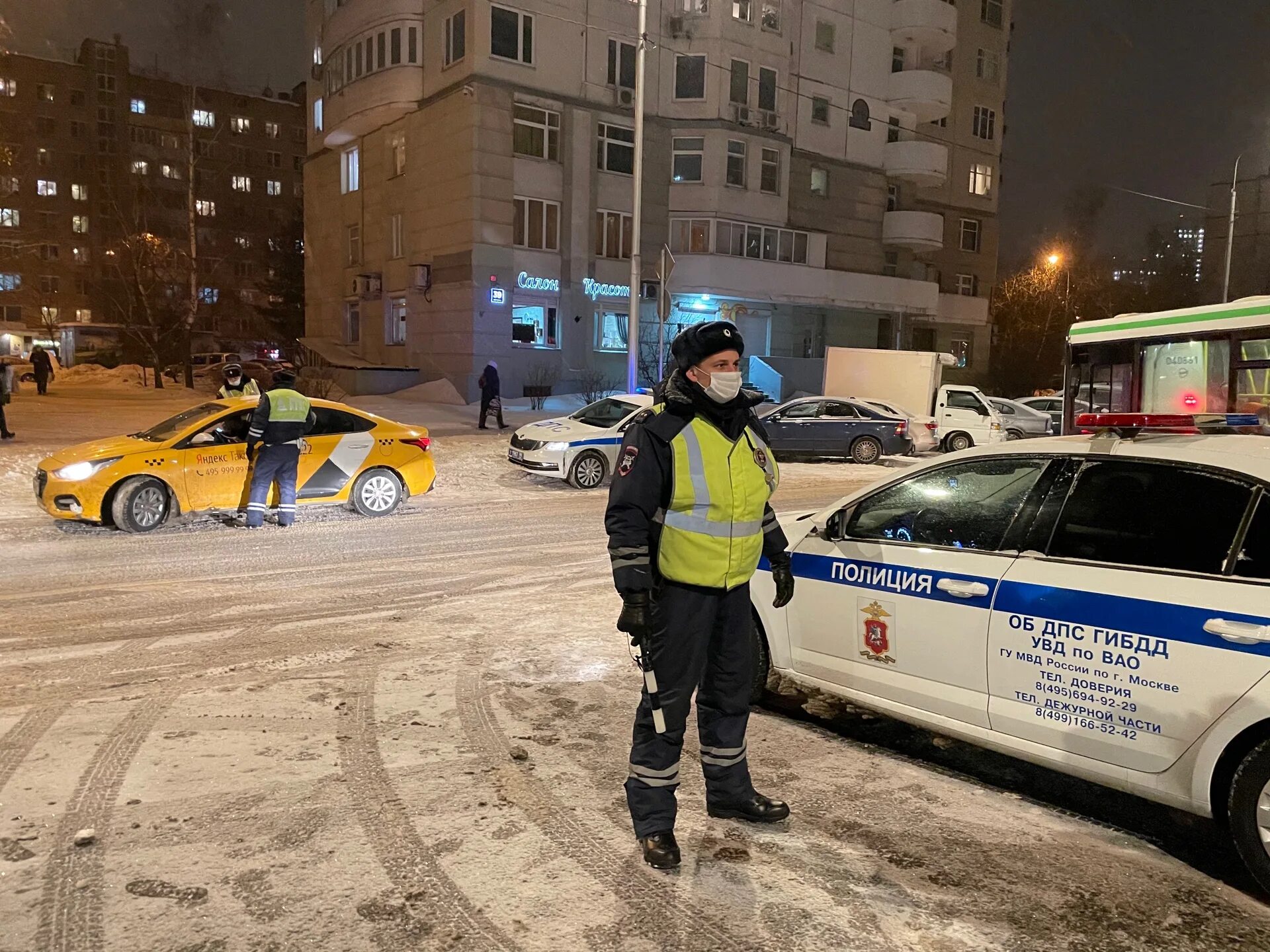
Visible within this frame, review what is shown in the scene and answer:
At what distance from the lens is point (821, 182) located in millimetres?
38375

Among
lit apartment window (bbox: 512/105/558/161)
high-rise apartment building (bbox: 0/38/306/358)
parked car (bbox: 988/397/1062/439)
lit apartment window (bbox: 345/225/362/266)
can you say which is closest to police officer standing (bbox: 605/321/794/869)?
parked car (bbox: 988/397/1062/439)

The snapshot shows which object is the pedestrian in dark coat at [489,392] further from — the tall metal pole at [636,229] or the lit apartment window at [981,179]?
the lit apartment window at [981,179]

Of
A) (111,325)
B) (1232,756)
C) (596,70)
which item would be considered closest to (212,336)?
(111,325)

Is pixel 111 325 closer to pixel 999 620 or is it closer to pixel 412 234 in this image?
pixel 412 234

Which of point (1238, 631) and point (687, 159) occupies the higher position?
point (687, 159)

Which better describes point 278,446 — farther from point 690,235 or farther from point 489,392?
point 690,235

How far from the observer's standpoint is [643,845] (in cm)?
341

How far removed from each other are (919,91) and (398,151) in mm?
22484

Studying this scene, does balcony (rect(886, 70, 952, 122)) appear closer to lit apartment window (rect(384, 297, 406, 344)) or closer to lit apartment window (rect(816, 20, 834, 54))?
lit apartment window (rect(816, 20, 834, 54))

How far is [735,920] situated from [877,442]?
17059 millimetres

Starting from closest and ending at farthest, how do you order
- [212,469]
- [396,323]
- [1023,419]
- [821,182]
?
[212,469], [1023,419], [396,323], [821,182]

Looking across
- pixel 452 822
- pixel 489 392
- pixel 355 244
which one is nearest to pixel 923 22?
pixel 355 244

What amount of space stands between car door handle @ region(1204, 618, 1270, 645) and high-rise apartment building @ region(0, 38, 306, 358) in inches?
2996

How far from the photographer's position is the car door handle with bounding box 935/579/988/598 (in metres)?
3.87
